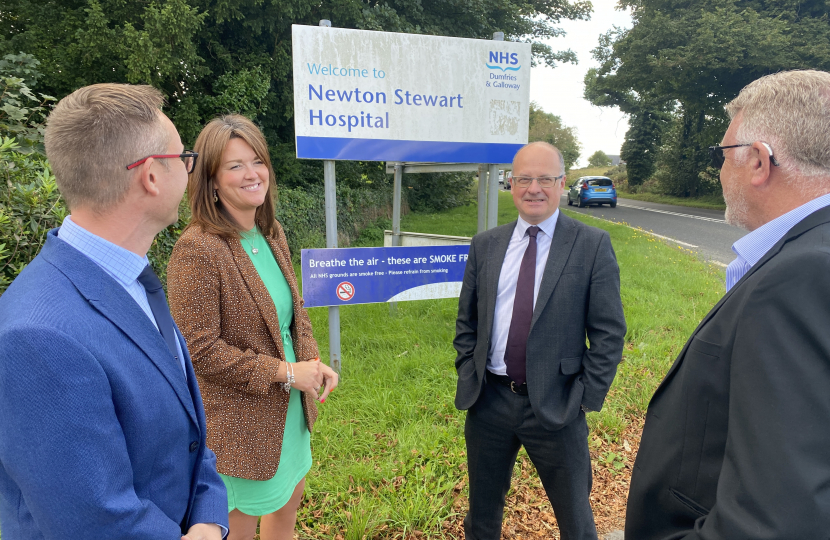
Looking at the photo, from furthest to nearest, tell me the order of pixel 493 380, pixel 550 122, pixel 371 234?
pixel 550 122 → pixel 371 234 → pixel 493 380

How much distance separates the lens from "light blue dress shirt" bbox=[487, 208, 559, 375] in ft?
7.46

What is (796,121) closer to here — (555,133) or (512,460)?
(512,460)

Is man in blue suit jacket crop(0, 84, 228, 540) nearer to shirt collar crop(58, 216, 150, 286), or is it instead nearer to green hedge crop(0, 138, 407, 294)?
shirt collar crop(58, 216, 150, 286)

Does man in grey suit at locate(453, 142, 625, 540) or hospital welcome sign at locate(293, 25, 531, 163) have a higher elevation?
hospital welcome sign at locate(293, 25, 531, 163)

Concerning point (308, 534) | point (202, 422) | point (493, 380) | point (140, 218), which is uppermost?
point (140, 218)

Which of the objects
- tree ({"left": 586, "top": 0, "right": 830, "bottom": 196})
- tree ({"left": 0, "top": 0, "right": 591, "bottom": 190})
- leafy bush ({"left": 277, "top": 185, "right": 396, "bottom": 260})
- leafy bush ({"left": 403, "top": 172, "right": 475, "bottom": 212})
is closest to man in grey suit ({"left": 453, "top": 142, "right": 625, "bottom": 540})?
leafy bush ({"left": 277, "top": 185, "right": 396, "bottom": 260})

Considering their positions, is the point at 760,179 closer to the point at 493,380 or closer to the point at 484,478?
the point at 493,380

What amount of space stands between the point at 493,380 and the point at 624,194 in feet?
121

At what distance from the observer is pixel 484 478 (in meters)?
2.30

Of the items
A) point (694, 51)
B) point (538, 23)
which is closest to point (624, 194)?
point (694, 51)

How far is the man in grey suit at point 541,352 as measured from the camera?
6.95 feet

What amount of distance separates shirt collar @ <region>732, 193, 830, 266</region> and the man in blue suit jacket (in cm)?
155

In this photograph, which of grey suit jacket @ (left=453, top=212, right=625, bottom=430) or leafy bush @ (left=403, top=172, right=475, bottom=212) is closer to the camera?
grey suit jacket @ (left=453, top=212, right=625, bottom=430)

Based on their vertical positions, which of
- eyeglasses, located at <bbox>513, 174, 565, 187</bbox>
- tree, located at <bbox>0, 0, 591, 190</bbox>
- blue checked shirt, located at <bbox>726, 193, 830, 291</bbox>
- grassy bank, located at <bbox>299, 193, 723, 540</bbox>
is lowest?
grassy bank, located at <bbox>299, 193, 723, 540</bbox>
